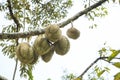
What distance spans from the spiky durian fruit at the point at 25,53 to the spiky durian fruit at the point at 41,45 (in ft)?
0.13

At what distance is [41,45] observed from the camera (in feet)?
6.93

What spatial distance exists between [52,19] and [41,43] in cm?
694

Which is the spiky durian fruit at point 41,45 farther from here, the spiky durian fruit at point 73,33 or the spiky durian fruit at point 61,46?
the spiky durian fruit at point 73,33

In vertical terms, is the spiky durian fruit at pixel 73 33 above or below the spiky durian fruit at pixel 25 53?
above

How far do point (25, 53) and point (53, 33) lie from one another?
22 cm

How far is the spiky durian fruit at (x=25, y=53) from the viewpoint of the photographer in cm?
219

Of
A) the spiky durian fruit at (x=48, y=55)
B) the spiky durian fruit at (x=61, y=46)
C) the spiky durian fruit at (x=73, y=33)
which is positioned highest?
the spiky durian fruit at (x=73, y=33)

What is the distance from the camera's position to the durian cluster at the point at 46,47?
2166mm

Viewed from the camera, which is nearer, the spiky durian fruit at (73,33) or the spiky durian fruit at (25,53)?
the spiky durian fruit at (25,53)

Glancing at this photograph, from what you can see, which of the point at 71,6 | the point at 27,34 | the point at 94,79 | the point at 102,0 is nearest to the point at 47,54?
the point at 27,34

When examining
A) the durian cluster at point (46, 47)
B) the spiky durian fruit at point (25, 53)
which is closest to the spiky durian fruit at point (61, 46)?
the durian cluster at point (46, 47)

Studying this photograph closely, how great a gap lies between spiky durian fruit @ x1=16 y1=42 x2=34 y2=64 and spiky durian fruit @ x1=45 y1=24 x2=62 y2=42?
0.14 m

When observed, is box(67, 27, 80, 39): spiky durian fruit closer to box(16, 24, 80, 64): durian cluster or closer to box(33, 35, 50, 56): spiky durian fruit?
box(16, 24, 80, 64): durian cluster

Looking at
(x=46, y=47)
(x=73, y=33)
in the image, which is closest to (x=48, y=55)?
(x=46, y=47)
